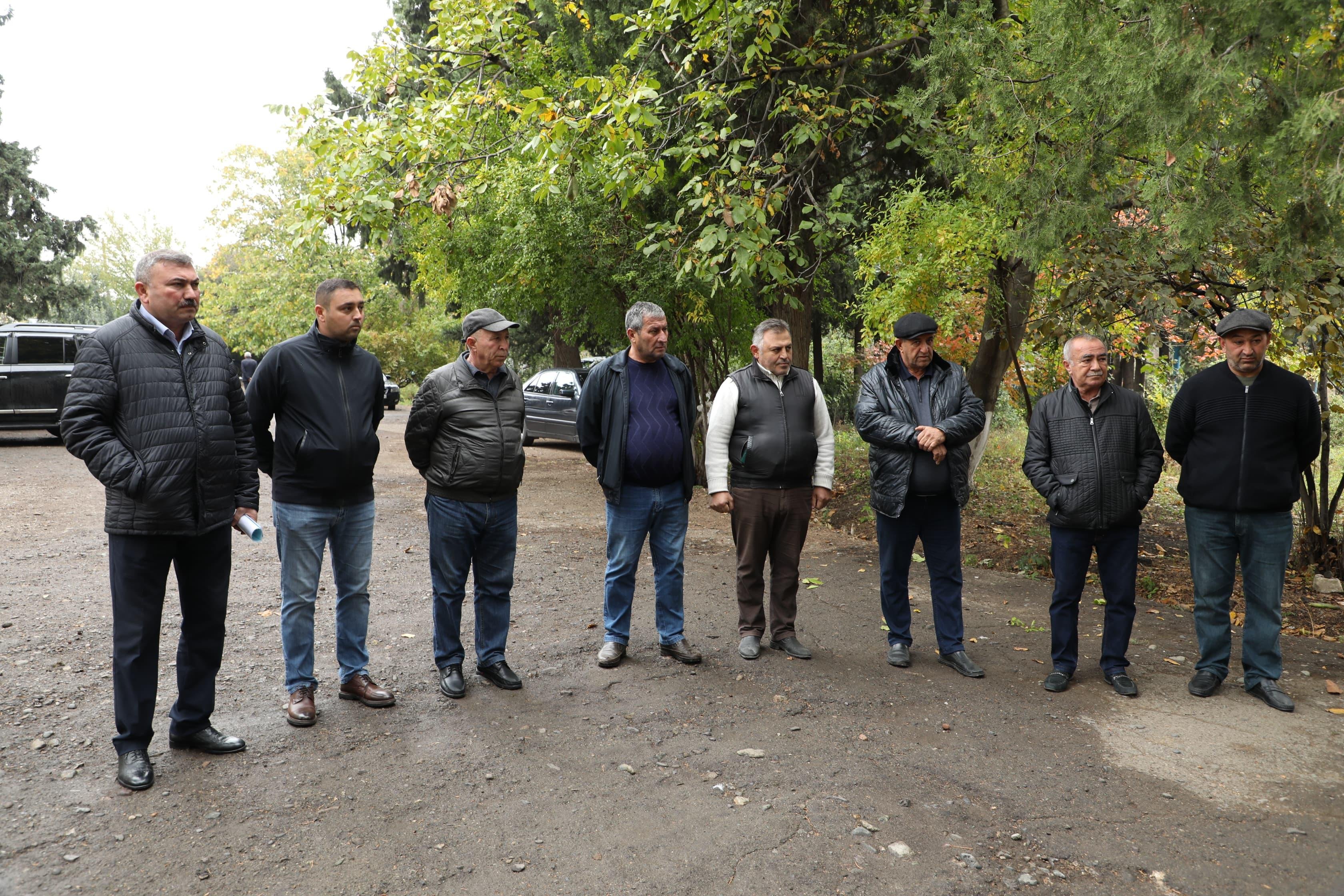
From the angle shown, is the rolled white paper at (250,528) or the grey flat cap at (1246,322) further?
the grey flat cap at (1246,322)

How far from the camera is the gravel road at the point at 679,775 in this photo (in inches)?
128

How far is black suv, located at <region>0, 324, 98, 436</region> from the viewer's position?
1512 cm

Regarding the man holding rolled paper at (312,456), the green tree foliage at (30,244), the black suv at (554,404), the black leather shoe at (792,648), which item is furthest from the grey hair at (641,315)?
the green tree foliage at (30,244)

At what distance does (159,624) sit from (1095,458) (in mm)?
4777

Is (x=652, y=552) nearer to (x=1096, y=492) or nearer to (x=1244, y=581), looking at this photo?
(x=1096, y=492)

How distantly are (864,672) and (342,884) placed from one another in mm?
3220

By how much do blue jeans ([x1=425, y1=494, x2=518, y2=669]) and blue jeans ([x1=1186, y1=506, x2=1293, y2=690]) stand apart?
385cm

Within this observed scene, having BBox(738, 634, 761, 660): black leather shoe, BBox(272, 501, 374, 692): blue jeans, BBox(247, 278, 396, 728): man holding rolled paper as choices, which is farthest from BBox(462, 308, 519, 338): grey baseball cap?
BBox(738, 634, 761, 660): black leather shoe

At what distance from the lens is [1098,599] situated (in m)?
7.07

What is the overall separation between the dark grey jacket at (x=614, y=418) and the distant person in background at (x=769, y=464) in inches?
6.2

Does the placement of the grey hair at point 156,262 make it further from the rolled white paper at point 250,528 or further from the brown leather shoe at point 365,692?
the brown leather shoe at point 365,692

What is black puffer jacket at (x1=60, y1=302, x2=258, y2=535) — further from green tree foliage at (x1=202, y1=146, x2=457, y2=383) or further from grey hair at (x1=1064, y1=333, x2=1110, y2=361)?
green tree foliage at (x1=202, y1=146, x2=457, y2=383)

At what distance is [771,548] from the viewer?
18.9 ft

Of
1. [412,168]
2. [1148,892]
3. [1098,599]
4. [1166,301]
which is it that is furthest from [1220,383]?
[412,168]
